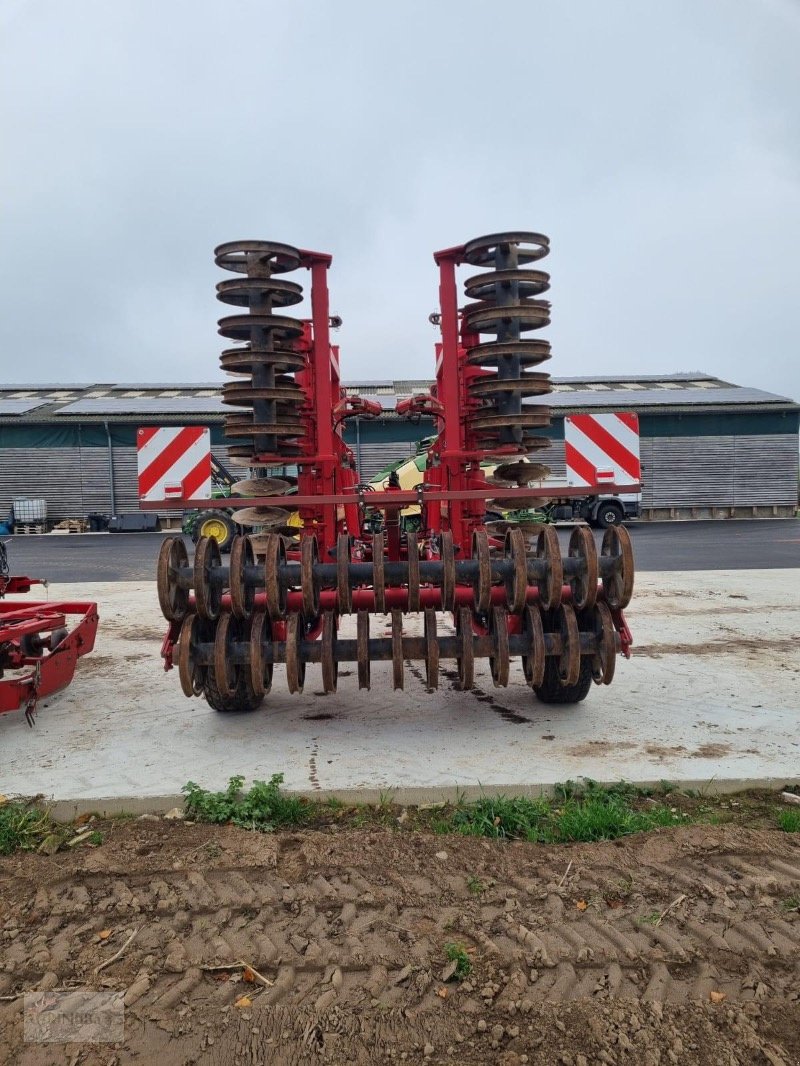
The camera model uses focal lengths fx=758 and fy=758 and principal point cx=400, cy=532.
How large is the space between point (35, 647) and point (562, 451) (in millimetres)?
25456

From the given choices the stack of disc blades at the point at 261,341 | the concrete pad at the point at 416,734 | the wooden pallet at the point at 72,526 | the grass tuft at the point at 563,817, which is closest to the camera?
the grass tuft at the point at 563,817

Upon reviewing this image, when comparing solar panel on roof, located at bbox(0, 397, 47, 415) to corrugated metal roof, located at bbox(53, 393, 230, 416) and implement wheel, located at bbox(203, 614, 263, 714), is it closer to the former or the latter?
corrugated metal roof, located at bbox(53, 393, 230, 416)

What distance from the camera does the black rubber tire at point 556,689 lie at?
496 centimetres

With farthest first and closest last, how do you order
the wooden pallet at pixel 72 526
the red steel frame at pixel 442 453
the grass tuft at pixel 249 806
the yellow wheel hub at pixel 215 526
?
1. the wooden pallet at pixel 72 526
2. the yellow wheel hub at pixel 215 526
3. the red steel frame at pixel 442 453
4. the grass tuft at pixel 249 806

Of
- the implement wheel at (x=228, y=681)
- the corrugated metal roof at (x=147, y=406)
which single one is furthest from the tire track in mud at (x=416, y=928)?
the corrugated metal roof at (x=147, y=406)

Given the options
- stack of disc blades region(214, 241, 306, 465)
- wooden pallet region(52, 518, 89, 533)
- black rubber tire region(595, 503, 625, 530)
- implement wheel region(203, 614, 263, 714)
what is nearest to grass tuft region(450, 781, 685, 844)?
implement wheel region(203, 614, 263, 714)

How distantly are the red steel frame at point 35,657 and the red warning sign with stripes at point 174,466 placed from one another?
1.21 m

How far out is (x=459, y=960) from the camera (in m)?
2.42

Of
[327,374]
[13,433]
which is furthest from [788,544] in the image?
[13,433]

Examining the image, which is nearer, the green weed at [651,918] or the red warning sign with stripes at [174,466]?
the green weed at [651,918]

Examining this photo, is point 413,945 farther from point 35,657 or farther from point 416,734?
point 35,657

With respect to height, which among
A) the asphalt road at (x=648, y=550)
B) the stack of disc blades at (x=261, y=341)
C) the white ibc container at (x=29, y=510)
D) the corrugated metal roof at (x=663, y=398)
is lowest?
the asphalt road at (x=648, y=550)

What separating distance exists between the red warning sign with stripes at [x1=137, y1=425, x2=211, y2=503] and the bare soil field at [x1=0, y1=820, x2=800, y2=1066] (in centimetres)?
235

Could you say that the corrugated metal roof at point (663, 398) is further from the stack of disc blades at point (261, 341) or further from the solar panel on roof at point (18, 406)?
the stack of disc blades at point (261, 341)
